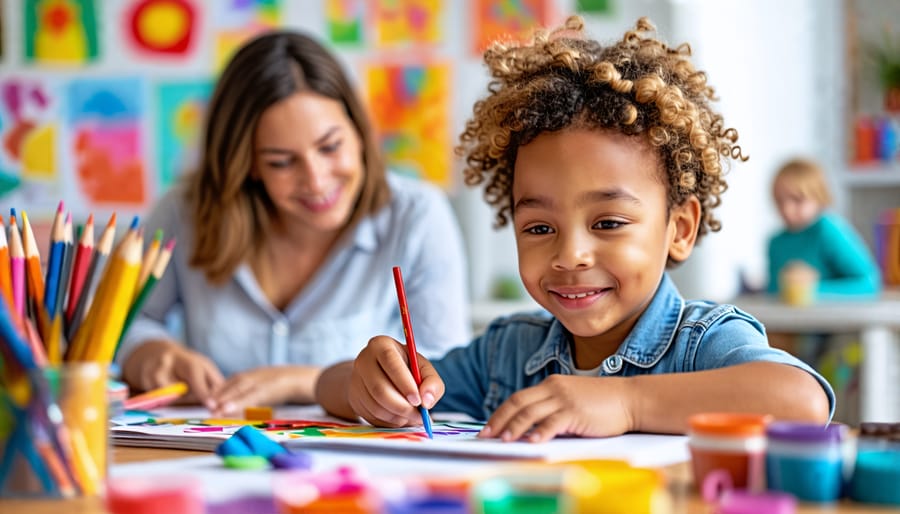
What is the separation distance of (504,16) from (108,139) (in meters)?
1.46

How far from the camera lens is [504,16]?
370 cm

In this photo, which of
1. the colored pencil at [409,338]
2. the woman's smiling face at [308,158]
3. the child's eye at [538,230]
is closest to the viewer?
the colored pencil at [409,338]

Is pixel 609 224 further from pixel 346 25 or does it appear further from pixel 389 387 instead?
pixel 346 25

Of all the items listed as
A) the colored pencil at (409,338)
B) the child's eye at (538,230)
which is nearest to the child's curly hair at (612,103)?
the child's eye at (538,230)

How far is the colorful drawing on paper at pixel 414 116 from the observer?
3.66 m

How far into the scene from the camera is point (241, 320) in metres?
1.83

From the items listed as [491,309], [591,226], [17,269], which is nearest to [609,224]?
[591,226]

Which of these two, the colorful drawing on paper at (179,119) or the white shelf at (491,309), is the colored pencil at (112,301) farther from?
the colorful drawing on paper at (179,119)

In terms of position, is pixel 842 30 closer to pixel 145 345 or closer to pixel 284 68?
pixel 284 68

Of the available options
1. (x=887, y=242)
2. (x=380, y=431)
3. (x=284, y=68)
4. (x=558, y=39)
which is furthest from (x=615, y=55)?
(x=887, y=242)

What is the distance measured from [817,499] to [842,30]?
381 centimetres

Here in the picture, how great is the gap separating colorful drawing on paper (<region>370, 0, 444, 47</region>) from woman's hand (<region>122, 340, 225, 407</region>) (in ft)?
7.47

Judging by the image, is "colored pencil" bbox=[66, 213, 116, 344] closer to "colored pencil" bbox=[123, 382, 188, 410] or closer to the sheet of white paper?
the sheet of white paper

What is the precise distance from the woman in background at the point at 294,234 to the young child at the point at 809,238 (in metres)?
1.83
